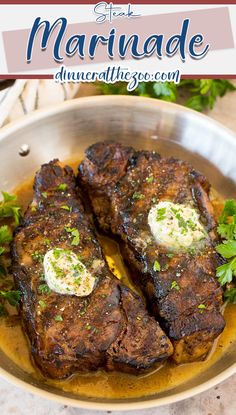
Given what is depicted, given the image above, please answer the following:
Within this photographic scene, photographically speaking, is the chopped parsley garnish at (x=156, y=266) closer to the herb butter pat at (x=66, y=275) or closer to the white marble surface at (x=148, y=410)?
the herb butter pat at (x=66, y=275)

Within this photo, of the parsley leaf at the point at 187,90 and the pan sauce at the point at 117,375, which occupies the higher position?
the parsley leaf at the point at 187,90

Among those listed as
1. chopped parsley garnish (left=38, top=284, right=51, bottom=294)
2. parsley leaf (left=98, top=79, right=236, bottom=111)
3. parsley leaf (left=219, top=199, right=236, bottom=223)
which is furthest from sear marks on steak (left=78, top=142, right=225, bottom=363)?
parsley leaf (left=98, top=79, right=236, bottom=111)

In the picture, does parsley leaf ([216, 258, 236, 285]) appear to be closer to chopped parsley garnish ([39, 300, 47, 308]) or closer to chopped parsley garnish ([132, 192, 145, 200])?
chopped parsley garnish ([132, 192, 145, 200])

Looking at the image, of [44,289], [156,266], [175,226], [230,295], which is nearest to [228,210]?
[175,226]

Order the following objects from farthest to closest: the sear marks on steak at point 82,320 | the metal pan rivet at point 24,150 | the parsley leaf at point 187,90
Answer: the parsley leaf at point 187,90, the metal pan rivet at point 24,150, the sear marks on steak at point 82,320

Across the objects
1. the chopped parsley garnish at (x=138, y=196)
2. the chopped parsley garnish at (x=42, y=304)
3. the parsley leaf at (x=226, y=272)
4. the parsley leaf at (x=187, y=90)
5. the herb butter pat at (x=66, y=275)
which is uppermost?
the parsley leaf at (x=187, y=90)

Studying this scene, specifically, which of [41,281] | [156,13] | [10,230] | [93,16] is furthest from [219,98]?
[41,281]

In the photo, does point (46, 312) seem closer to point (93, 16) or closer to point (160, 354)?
point (160, 354)

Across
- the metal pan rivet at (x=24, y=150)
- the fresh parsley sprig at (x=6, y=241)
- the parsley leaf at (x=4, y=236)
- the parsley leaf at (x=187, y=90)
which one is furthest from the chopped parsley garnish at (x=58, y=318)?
the parsley leaf at (x=187, y=90)

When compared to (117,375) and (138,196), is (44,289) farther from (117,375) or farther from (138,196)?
(138,196)
